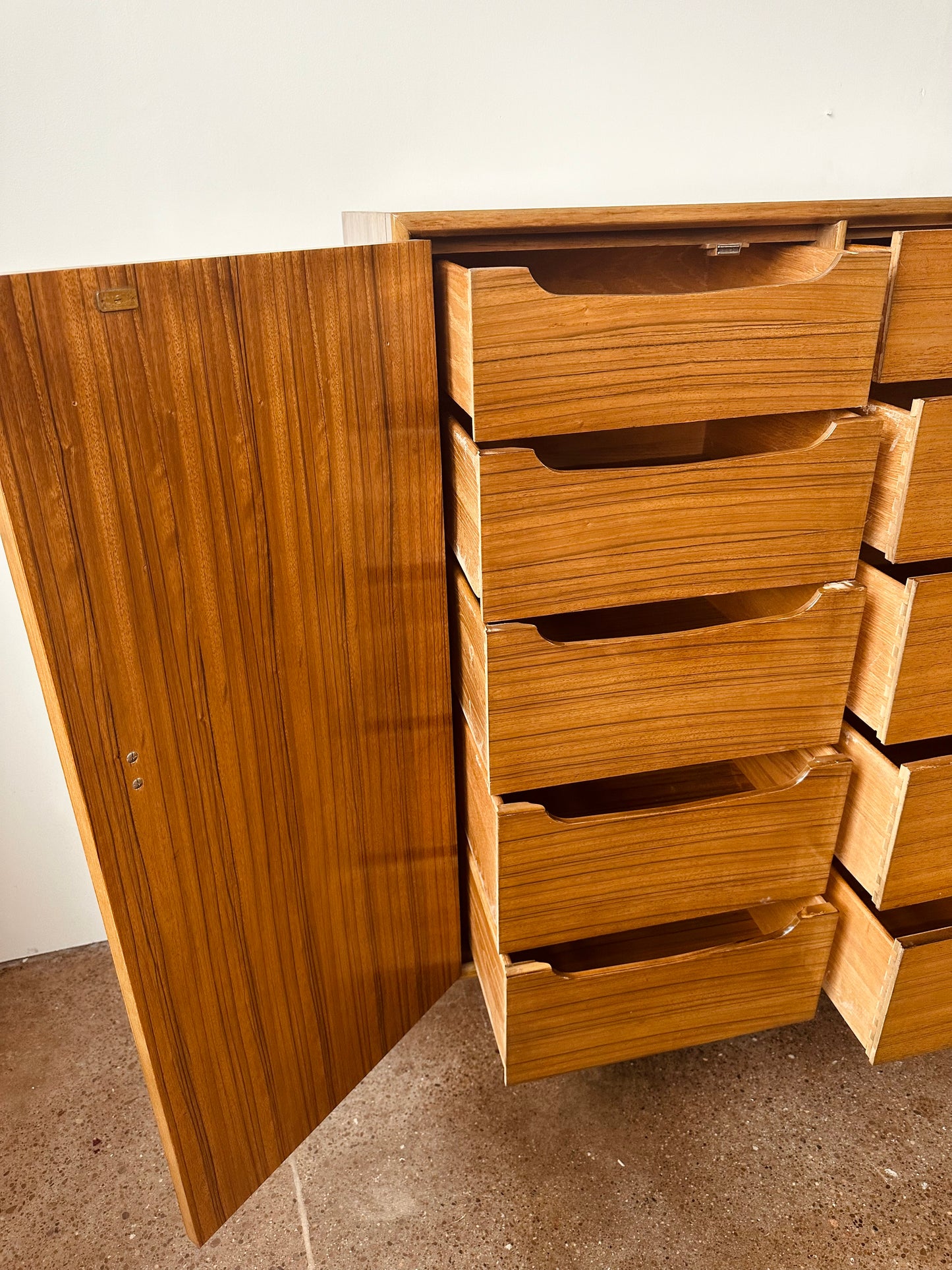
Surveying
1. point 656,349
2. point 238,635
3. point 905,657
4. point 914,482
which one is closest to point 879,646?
point 905,657

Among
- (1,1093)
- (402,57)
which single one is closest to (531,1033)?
Answer: (1,1093)

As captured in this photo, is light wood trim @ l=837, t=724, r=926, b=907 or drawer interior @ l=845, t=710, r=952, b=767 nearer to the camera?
light wood trim @ l=837, t=724, r=926, b=907

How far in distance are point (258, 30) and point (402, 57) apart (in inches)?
6.2

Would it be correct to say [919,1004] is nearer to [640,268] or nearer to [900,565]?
[900,565]

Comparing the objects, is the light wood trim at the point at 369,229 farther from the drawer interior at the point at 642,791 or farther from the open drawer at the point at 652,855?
the drawer interior at the point at 642,791

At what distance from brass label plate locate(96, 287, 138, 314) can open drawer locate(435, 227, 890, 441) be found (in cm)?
24

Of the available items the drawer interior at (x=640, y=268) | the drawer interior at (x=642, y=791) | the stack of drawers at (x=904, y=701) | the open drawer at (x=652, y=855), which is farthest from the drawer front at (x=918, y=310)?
the drawer interior at (x=642, y=791)

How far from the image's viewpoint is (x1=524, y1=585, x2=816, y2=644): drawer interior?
1.02 metres

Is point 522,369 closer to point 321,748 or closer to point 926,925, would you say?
point 321,748

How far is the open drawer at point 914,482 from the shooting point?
768 millimetres

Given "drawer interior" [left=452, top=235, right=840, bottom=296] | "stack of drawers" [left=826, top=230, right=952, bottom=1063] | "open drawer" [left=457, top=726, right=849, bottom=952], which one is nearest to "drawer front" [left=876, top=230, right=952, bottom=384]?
"stack of drawers" [left=826, top=230, right=952, bottom=1063]

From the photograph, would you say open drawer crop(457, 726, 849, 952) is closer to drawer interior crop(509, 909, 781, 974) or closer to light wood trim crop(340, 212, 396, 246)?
drawer interior crop(509, 909, 781, 974)

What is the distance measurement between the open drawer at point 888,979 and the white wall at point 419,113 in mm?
893

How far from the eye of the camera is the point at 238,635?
0.75 metres
